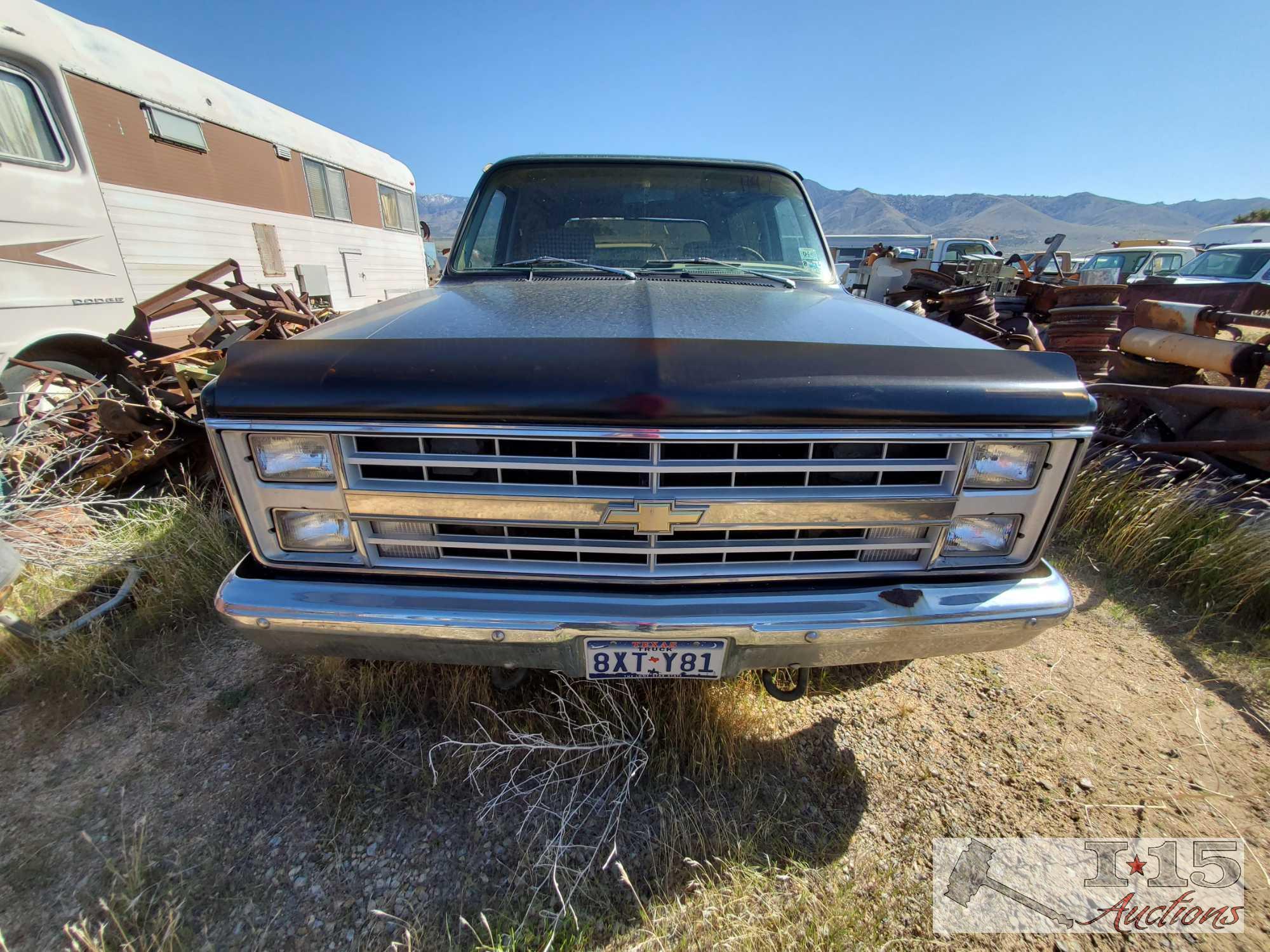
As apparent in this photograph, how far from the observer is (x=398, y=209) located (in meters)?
11.3

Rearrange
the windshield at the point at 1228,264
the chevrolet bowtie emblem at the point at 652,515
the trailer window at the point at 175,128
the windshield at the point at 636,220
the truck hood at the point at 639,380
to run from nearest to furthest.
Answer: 1. the truck hood at the point at 639,380
2. the chevrolet bowtie emblem at the point at 652,515
3. the windshield at the point at 636,220
4. the trailer window at the point at 175,128
5. the windshield at the point at 1228,264

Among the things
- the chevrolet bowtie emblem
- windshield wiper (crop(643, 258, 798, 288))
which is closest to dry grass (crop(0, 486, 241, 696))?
the chevrolet bowtie emblem

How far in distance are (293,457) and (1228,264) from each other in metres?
15.3

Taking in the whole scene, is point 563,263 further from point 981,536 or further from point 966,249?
point 966,249

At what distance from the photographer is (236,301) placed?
15.2 ft

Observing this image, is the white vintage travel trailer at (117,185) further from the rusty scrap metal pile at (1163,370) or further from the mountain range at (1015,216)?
the mountain range at (1015,216)

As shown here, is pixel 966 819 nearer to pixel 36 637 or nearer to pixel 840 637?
pixel 840 637

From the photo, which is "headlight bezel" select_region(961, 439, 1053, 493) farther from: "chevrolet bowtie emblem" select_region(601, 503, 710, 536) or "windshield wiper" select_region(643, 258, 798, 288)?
"windshield wiper" select_region(643, 258, 798, 288)

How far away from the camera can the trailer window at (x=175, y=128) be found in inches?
222

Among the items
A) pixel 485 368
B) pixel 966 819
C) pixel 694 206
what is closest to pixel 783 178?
pixel 694 206

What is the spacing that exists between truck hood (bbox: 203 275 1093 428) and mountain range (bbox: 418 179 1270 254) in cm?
9786

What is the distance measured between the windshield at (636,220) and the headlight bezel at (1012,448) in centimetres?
152

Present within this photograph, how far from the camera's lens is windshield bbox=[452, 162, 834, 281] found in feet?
9.63

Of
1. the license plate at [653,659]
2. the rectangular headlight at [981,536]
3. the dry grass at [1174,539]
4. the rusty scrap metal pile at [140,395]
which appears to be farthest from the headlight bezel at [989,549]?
the rusty scrap metal pile at [140,395]
